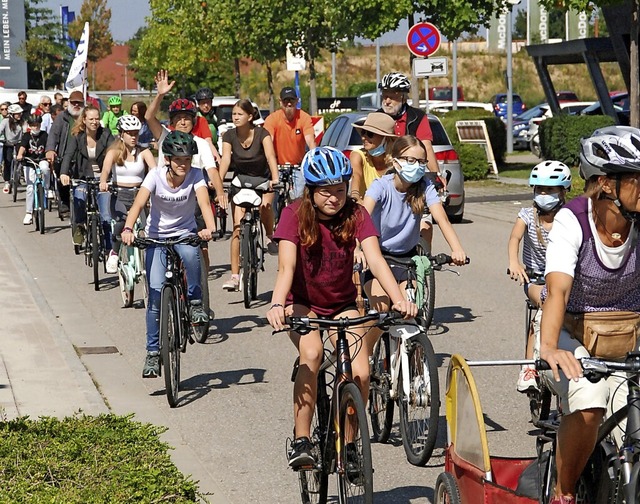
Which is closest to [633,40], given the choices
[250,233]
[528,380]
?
[250,233]

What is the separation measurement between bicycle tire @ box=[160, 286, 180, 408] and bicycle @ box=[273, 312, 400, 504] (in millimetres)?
2589

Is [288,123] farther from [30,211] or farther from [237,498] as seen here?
[237,498]

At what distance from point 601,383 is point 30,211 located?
17.2 meters

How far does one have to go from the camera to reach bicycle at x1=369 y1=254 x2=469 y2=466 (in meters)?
7.01

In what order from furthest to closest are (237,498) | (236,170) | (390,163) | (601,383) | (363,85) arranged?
(363,85) → (236,170) → (390,163) → (237,498) → (601,383)

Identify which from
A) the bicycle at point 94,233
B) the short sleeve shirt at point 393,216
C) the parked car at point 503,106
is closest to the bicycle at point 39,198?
the bicycle at point 94,233

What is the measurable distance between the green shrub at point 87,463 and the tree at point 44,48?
76.1 meters

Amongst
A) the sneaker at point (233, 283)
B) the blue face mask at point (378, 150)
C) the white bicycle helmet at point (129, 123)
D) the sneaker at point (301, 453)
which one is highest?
the white bicycle helmet at point (129, 123)

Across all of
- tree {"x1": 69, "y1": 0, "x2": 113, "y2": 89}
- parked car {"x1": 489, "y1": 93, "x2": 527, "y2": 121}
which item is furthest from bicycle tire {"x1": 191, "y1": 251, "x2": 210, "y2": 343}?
tree {"x1": 69, "y1": 0, "x2": 113, "y2": 89}

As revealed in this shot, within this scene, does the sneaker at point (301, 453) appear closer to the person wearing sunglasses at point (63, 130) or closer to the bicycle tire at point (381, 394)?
the bicycle tire at point (381, 394)

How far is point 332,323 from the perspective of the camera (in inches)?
219

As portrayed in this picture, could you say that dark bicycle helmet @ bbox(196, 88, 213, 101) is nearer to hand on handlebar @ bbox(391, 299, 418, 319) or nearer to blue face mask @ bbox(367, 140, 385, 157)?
blue face mask @ bbox(367, 140, 385, 157)

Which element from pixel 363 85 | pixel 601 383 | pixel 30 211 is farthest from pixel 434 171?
pixel 363 85

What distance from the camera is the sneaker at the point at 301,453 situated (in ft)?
18.8
